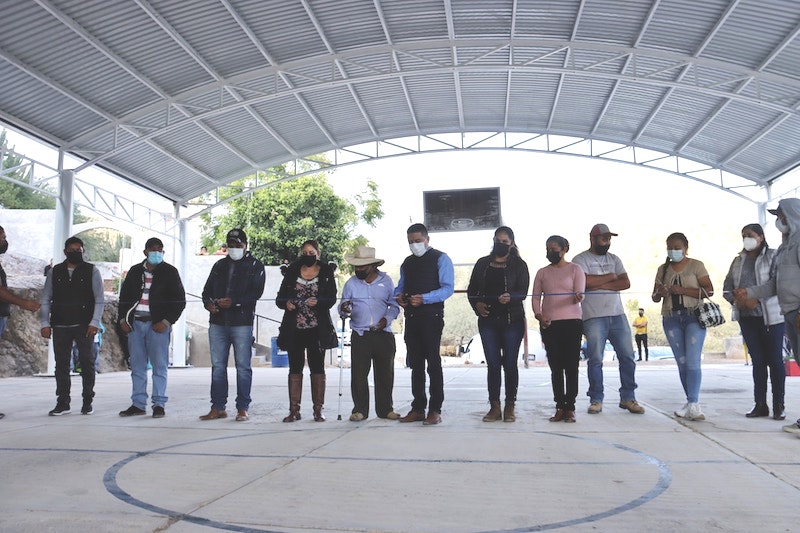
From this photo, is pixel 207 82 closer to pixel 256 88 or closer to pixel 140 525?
pixel 256 88

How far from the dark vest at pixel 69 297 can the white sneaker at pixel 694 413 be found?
5.54m

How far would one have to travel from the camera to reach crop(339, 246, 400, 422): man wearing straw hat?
5.81 metres

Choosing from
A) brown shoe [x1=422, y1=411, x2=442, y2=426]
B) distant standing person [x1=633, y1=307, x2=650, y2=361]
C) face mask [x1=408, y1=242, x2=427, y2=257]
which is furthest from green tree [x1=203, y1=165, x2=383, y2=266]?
brown shoe [x1=422, y1=411, x2=442, y2=426]

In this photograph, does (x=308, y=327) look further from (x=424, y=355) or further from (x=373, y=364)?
(x=424, y=355)

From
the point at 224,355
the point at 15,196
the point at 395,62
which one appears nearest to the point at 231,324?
the point at 224,355

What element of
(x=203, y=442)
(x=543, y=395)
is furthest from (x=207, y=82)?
(x=203, y=442)

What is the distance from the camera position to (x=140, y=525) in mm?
2562

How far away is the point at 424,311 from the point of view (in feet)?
18.4


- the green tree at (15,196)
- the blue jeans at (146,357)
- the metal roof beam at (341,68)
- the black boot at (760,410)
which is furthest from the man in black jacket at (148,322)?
the green tree at (15,196)

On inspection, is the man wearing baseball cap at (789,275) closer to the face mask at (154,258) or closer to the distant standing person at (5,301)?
the face mask at (154,258)

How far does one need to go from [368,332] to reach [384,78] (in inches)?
423

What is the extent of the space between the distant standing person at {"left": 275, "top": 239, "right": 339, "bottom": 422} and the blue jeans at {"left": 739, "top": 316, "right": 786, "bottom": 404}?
3.53 meters

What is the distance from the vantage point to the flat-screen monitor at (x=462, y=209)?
23125 millimetres

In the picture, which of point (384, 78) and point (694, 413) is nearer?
point (694, 413)
